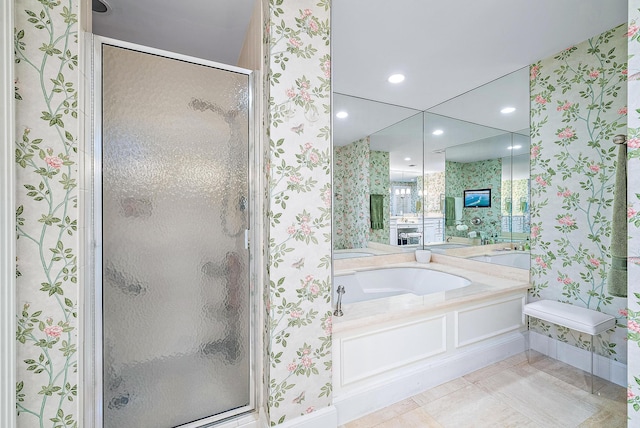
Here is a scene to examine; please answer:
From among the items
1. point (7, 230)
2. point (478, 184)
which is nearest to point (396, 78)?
point (478, 184)

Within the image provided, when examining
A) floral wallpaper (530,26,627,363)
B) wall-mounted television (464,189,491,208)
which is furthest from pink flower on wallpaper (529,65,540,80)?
wall-mounted television (464,189,491,208)

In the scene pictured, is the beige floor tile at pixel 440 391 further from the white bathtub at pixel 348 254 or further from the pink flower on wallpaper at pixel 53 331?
the pink flower on wallpaper at pixel 53 331

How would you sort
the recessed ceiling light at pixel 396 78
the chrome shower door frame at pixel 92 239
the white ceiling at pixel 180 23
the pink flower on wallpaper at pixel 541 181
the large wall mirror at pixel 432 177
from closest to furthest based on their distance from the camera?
the chrome shower door frame at pixel 92 239
the white ceiling at pixel 180 23
the pink flower on wallpaper at pixel 541 181
the recessed ceiling light at pixel 396 78
the large wall mirror at pixel 432 177

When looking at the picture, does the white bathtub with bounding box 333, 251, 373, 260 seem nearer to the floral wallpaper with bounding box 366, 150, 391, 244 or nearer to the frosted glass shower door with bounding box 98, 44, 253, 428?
the floral wallpaper with bounding box 366, 150, 391, 244

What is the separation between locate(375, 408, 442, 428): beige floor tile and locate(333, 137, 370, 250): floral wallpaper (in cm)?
150

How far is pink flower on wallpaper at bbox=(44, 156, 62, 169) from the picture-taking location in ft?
3.37

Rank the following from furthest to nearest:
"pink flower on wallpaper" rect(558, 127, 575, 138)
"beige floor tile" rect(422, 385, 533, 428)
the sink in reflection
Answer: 1. the sink in reflection
2. "pink flower on wallpaper" rect(558, 127, 575, 138)
3. "beige floor tile" rect(422, 385, 533, 428)

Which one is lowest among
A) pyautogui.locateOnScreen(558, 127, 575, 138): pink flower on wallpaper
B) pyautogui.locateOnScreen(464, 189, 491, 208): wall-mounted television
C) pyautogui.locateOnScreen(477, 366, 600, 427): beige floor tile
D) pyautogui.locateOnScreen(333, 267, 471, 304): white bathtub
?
pyautogui.locateOnScreen(477, 366, 600, 427): beige floor tile

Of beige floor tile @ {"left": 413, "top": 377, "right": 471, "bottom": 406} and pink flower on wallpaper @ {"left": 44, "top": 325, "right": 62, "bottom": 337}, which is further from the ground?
pink flower on wallpaper @ {"left": 44, "top": 325, "right": 62, "bottom": 337}

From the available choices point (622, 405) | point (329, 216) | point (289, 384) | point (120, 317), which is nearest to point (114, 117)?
point (120, 317)

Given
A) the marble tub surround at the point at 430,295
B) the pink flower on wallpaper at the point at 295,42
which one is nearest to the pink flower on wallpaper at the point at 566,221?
the marble tub surround at the point at 430,295

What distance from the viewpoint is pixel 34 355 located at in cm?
100

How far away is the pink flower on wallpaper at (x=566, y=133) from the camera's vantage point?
2.12m

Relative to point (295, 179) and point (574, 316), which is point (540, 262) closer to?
point (574, 316)
